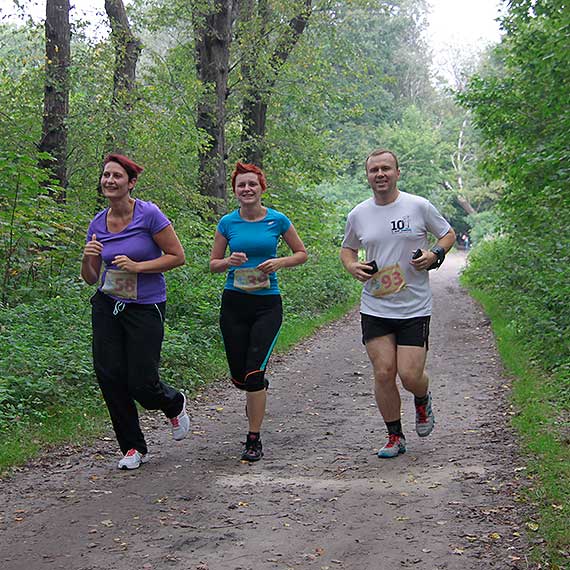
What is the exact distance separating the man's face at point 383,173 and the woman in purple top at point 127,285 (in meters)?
1.54

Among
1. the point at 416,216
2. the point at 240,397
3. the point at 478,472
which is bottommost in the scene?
the point at 240,397

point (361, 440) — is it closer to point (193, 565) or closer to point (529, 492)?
point (529, 492)

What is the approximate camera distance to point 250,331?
6453mm

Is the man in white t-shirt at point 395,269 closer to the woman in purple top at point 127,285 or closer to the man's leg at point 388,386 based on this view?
the man's leg at point 388,386

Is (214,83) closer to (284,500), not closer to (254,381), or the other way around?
(254,381)

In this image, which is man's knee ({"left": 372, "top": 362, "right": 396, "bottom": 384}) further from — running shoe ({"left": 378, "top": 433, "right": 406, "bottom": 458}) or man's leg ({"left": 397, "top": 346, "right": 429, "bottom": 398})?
running shoe ({"left": 378, "top": 433, "right": 406, "bottom": 458})

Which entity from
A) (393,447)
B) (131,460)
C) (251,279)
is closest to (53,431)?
(131,460)

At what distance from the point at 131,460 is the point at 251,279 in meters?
1.63

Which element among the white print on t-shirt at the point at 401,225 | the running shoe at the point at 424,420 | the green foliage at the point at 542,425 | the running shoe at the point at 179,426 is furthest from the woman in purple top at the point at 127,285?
the green foliage at the point at 542,425

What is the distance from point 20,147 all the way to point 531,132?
971 centimetres

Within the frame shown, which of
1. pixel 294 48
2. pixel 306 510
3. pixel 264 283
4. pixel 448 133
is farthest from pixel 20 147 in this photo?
pixel 448 133

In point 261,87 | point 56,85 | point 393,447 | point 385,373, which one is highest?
point 261,87

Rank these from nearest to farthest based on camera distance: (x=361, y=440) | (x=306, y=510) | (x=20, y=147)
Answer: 1. (x=306, y=510)
2. (x=361, y=440)
3. (x=20, y=147)

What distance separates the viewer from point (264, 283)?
6.38 meters
